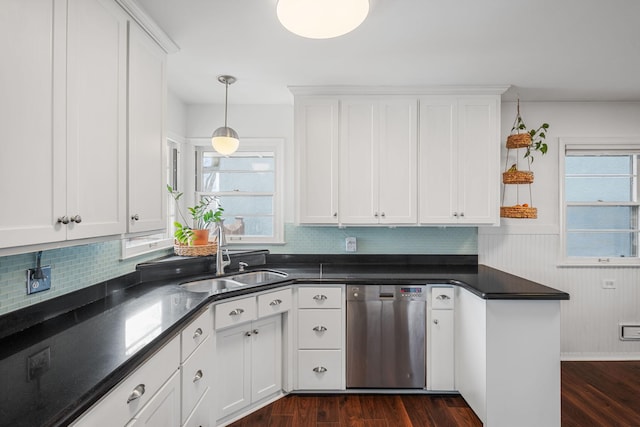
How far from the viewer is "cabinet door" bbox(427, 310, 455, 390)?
253 cm

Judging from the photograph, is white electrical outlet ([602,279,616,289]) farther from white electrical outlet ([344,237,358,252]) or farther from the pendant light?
the pendant light

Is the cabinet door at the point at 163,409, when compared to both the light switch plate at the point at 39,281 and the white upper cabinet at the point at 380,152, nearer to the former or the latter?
the light switch plate at the point at 39,281

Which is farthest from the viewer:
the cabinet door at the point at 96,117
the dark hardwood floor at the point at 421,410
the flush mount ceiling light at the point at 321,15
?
the dark hardwood floor at the point at 421,410

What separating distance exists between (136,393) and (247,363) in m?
1.17

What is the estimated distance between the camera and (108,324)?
149 centimetres

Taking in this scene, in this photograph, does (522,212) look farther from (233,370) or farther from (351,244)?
(233,370)

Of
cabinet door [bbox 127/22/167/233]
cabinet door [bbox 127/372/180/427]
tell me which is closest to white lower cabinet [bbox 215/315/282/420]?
cabinet door [bbox 127/372/180/427]

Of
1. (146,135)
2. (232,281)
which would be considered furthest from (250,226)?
(146,135)

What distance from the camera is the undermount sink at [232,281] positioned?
242 cm

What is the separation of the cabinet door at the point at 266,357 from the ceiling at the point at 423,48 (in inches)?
72.7

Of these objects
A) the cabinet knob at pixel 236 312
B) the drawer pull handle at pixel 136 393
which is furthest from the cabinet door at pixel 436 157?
the drawer pull handle at pixel 136 393

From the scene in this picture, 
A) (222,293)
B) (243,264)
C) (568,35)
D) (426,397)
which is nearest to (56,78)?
(222,293)

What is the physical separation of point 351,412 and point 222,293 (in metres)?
1.23

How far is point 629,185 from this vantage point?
3242mm
